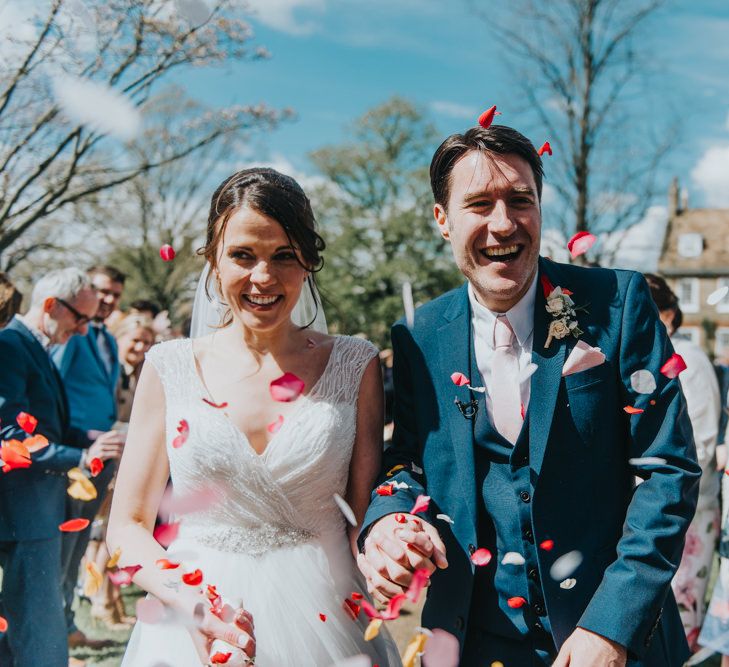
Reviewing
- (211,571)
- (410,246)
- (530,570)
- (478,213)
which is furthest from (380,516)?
(410,246)

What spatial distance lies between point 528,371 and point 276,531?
1.04 metres

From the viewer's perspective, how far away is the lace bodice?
2.54 meters

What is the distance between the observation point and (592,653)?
75.7 inches

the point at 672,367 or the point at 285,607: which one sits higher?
the point at 672,367

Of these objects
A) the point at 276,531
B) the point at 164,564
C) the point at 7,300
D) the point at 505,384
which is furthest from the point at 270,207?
the point at 7,300

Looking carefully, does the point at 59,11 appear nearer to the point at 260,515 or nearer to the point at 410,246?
the point at 260,515

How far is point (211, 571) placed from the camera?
8.23ft

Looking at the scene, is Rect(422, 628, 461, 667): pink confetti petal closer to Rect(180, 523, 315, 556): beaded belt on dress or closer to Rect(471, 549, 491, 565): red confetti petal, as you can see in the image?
Rect(471, 549, 491, 565): red confetti petal

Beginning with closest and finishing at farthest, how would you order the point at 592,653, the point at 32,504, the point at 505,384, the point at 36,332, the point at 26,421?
the point at 592,653, the point at 505,384, the point at 26,421, the point at 32,504, the point at 36,332

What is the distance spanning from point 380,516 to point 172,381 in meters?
0.98

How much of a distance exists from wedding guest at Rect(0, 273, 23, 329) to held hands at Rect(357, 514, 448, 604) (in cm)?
349

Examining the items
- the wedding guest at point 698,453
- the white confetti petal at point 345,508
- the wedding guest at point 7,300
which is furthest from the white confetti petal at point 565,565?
the wedding guest at point 7,300

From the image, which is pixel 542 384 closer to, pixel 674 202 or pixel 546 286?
pixel 546 286

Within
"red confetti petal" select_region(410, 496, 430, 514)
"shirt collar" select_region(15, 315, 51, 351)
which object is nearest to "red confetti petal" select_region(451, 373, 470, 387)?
"red confetti petal" select_region(410, 496, 430, 514)
